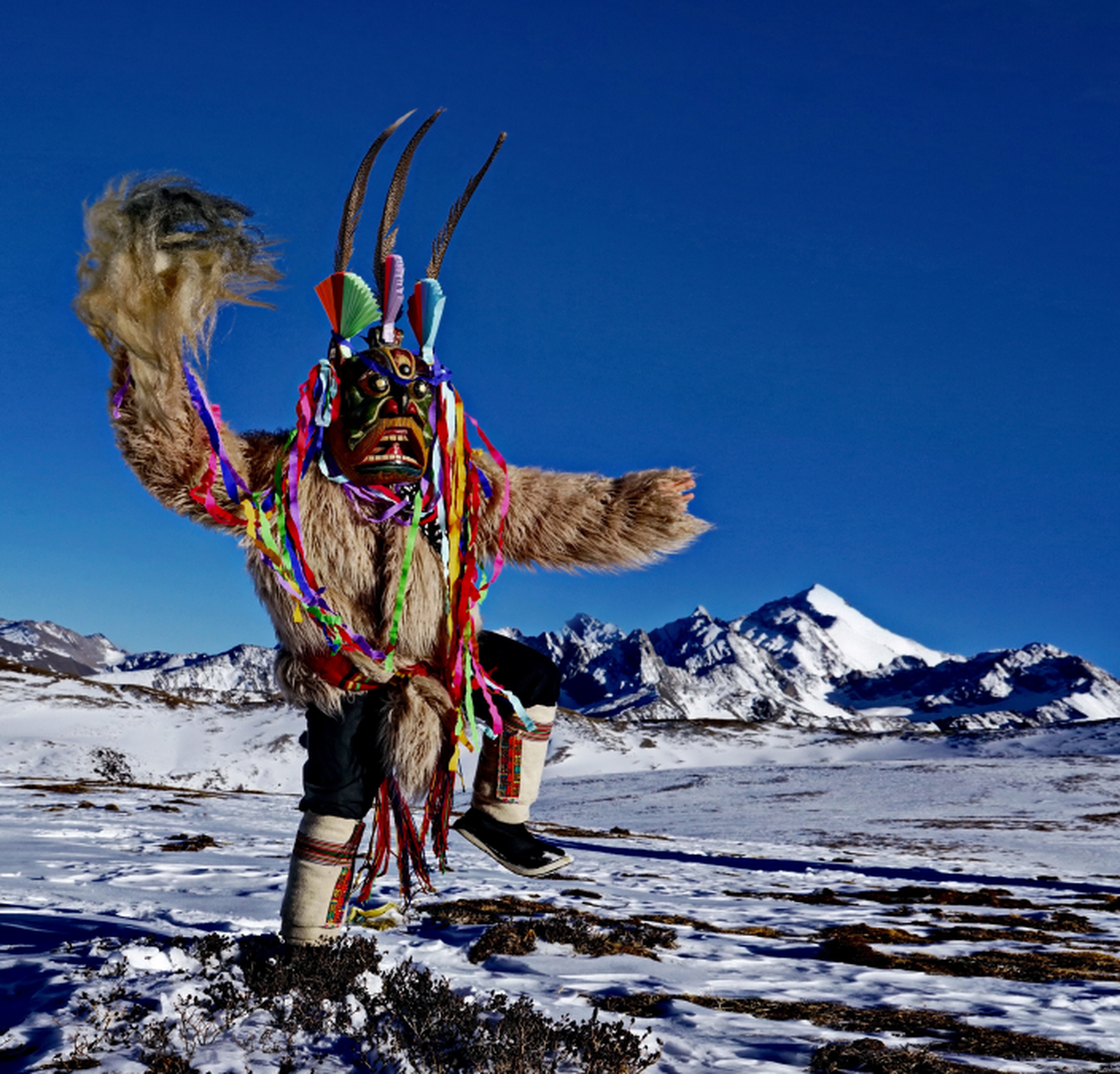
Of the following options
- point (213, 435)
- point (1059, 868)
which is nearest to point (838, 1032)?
point (213, 435)

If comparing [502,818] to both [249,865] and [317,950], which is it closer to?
[317,950]

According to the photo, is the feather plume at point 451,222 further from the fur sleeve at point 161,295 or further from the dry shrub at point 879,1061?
the dry shrub at point 879,1061

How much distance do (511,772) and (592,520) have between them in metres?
1.26

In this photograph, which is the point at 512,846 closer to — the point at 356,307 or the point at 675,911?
the point at 356,307

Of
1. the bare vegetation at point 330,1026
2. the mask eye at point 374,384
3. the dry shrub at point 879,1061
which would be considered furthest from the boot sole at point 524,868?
the mask eye at point 374,384

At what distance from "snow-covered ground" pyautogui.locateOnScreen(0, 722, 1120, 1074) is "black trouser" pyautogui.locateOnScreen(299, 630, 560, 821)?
85 cm

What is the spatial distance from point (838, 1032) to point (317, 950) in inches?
83.4

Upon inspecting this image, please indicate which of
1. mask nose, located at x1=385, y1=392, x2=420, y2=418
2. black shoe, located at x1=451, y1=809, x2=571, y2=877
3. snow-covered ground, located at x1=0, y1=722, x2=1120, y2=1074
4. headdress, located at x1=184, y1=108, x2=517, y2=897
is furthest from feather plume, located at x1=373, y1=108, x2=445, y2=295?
snow-covered ground, located at x1=0, y1=722, x2=1120, y2=1074

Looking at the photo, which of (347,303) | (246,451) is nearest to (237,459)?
(246,451)

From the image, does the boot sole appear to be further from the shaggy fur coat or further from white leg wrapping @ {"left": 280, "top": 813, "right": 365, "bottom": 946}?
white leg wrapping @ {"left": 280, "top": 813, "right": 365, "bottom": 946}

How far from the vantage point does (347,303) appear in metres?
3.89

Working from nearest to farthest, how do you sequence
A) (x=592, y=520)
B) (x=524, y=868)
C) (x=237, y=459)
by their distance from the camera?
(x=524, y=868) < (x=237, y=459) < (x=592, y=520)

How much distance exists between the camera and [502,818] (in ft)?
12.7

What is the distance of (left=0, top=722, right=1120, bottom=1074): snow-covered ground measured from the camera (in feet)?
11.2
